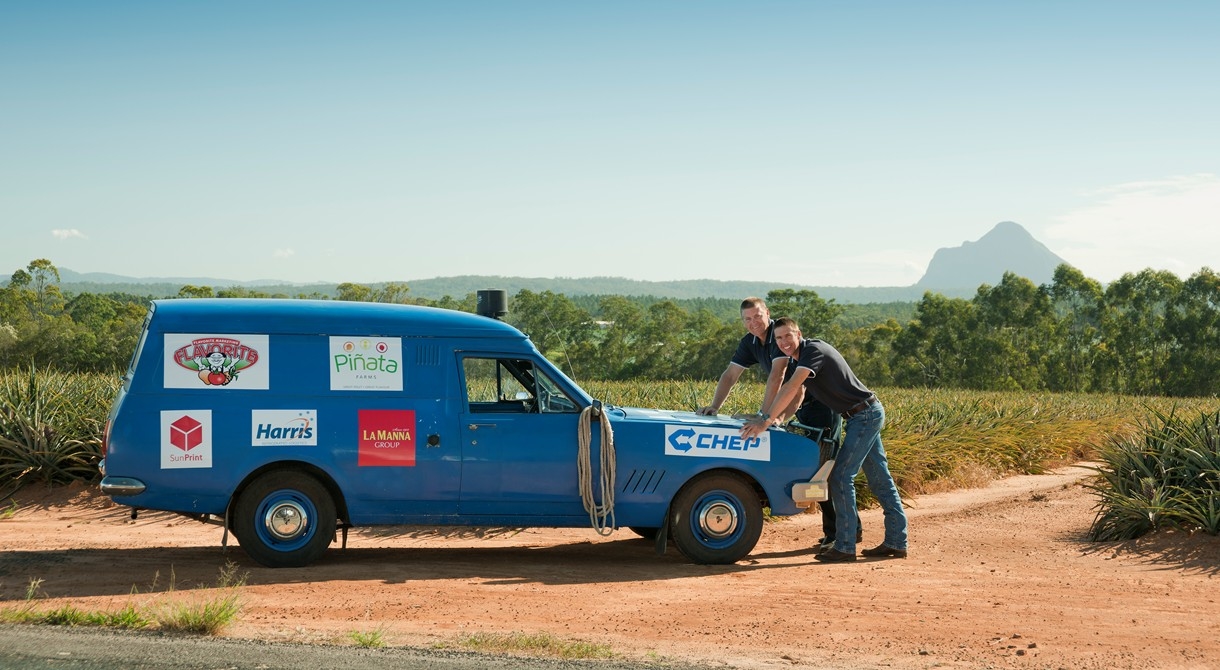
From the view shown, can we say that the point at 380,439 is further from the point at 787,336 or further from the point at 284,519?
the point at 787,336

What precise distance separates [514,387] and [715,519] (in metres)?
2.03

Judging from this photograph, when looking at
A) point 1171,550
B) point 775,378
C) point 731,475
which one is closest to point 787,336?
point 775,378

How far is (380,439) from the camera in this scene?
8.68m

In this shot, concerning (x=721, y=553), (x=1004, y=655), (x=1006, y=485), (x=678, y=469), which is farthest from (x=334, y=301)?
(x=1006, y=485)

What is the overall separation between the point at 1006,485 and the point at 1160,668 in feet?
34.3

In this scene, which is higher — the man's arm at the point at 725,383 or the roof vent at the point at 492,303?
the roof vent at the point at 492,303

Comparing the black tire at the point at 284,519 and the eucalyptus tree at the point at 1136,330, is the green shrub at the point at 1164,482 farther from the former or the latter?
the eucalyptus tree at the point at 1136,330

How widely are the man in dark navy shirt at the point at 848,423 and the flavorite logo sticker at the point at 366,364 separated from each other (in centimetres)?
294

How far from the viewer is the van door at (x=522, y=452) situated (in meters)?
8.76

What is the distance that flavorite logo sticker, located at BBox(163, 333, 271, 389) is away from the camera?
8.46 metres

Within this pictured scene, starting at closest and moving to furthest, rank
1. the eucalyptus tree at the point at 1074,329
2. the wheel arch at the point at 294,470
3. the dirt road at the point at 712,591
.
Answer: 1. the dirt road at the point at 712,591
2. the wheel arch at the point at 294,470
3. the eucalyptus tree at the point at 1074,329

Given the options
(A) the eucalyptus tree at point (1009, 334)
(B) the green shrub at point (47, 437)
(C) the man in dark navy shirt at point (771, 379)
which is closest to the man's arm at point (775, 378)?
(C) the man in dark navy shirt at point (771, 379)

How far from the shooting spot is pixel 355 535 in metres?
10.9

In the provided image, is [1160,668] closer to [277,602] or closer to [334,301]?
[277,602]
